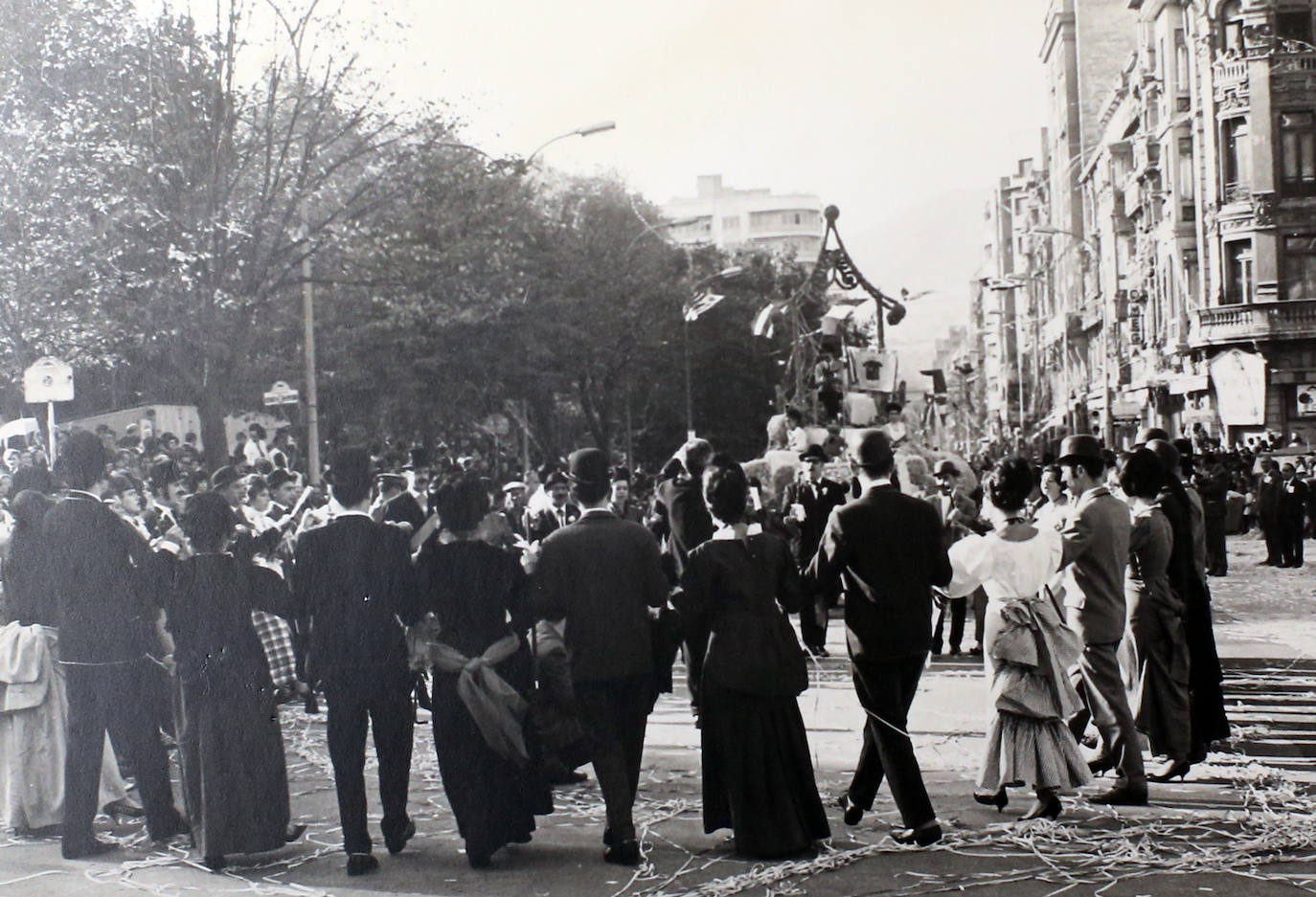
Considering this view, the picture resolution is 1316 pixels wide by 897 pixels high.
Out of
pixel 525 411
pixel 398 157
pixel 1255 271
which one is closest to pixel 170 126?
pixel 398 157

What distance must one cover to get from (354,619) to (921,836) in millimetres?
2609

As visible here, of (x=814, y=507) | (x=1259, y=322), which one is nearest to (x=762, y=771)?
(x=814, y=507)

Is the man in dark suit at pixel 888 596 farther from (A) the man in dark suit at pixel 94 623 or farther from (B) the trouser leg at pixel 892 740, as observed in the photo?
(A) the man in dark suit at pixel 94 623

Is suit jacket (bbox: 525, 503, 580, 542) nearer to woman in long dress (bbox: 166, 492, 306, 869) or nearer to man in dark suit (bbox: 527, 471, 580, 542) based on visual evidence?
man in dark suit (bbox: 527, 471, 580, 542)

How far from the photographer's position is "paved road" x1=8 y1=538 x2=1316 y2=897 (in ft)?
20.5

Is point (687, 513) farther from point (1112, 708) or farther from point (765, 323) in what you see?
point (765, 323)

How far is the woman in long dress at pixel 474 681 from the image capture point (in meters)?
6.68

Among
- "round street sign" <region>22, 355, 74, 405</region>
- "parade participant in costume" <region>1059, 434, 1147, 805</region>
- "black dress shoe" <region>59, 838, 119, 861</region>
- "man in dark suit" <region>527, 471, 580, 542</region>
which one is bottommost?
"black dress shoe" <region>59, 838, 119, 861</region>

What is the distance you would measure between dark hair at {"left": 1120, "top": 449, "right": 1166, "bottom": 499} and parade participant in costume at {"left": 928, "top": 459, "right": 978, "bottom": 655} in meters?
4.96

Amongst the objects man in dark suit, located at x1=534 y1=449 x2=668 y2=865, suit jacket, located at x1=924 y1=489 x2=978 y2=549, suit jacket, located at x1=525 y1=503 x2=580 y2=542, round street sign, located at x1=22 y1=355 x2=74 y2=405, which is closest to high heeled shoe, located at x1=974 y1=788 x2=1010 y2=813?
man in dark suit, located at x1=534 y1=449 x2=668 y2=865

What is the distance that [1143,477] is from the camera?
820 cm

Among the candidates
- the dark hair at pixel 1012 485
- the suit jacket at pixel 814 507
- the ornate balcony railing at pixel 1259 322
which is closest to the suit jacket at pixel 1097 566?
the dark hair at pixel 1012 485

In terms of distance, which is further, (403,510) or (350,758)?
(403,510)

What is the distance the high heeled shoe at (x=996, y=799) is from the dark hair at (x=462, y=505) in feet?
9.00
